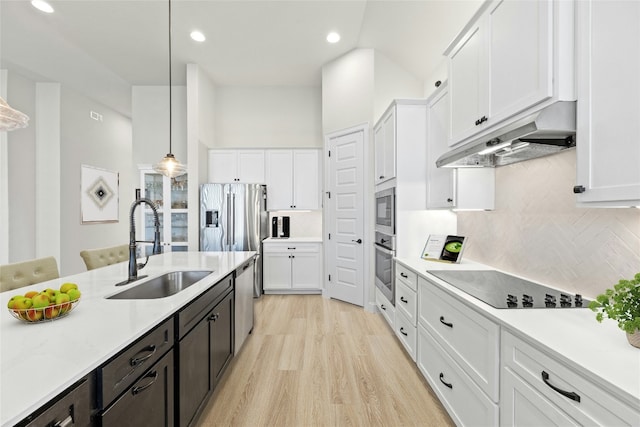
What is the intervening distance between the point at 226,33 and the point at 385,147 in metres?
2.46

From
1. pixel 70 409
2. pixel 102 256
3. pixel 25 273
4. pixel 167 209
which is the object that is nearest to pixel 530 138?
pixel 70 409

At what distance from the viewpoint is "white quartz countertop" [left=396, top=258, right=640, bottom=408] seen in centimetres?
77

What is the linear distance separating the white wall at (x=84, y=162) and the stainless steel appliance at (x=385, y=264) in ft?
13.9

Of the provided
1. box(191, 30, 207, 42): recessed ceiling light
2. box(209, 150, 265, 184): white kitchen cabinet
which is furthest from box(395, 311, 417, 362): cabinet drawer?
box(191, 30, 207, 42): recessed ceiling light

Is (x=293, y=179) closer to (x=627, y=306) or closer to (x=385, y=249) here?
(x=385, y=249)

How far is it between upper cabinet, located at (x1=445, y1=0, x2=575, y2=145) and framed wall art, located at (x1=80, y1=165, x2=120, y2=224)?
6307 mm

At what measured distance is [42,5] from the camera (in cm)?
297

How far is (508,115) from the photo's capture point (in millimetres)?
1453

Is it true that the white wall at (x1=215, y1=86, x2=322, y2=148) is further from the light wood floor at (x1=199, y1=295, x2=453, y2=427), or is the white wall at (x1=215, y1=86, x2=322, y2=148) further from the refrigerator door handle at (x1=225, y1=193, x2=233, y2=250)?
the light wood floor at (x1=199, y1=295, x2=453, y2=427)

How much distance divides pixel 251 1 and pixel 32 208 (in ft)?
15.3

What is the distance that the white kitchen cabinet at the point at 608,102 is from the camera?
0.94 metres

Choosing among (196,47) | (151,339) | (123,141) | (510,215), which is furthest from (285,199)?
(123,141)

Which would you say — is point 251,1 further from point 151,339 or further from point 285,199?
point 151,339

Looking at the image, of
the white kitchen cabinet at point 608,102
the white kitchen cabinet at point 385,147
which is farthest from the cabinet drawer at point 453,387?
the white kitchen cabinet at point 385,147
